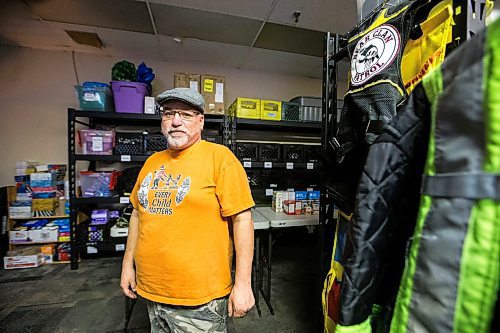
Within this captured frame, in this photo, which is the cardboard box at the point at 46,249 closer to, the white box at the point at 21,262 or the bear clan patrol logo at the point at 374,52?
the white box at the point at 21,262

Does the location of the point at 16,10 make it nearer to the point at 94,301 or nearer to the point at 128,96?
the point at 128,96

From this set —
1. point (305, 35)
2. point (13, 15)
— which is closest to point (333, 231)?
point (305, 35)

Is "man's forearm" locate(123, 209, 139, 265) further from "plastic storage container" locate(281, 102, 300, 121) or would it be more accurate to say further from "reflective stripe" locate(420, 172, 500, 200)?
"plastic storage container" locate(281, 102, 300, 121)

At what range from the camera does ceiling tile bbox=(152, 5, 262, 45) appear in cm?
206

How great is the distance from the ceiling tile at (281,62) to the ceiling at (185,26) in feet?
0.04

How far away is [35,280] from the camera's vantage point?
230cm

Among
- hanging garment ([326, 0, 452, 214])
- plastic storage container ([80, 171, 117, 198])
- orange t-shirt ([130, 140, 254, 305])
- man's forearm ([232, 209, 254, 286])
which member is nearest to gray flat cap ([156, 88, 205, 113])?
orange t-shirt ([130, 140, 254, 305])

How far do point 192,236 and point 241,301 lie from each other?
33cm

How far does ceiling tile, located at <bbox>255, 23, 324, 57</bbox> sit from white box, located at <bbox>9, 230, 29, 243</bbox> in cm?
328

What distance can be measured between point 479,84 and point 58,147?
3658mm

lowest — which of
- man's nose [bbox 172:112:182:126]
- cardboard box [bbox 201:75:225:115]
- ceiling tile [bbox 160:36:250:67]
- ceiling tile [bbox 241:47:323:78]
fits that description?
man's nose [bbox 172:112:182:126]

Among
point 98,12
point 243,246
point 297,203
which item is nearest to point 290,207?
point 297,203

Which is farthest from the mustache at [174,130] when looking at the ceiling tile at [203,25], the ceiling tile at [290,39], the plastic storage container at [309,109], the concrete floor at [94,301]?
the plastic storage container at [309,109]

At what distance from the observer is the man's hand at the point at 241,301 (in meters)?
0.94
